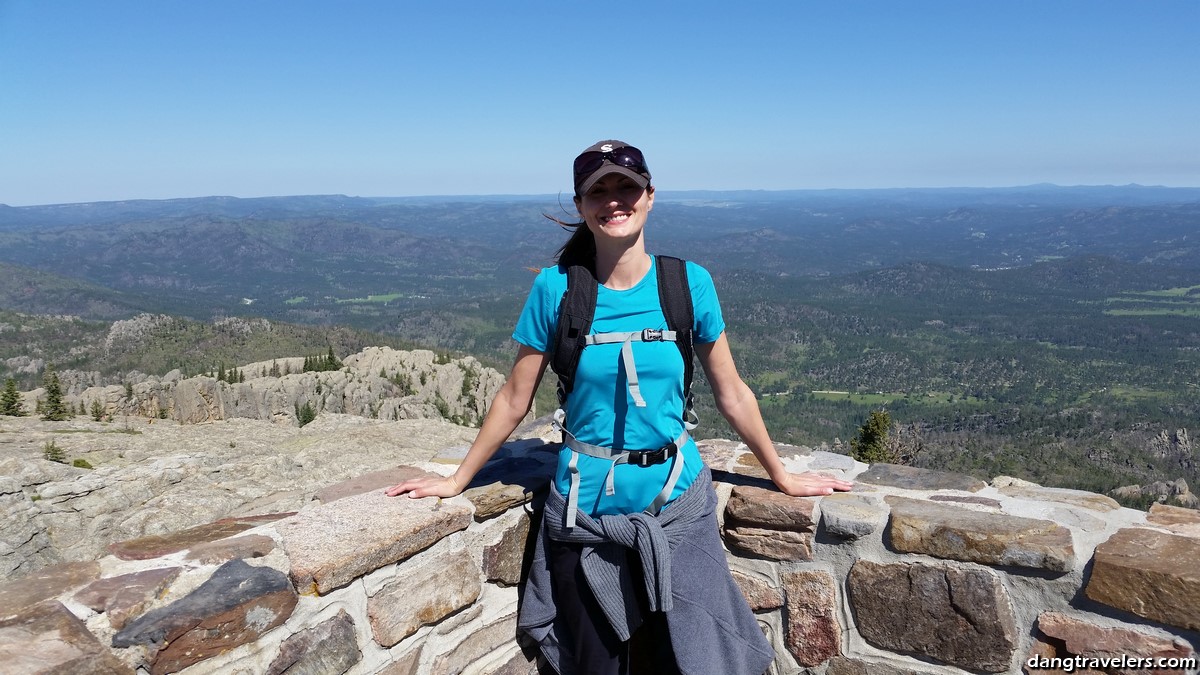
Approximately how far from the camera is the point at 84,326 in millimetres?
111062

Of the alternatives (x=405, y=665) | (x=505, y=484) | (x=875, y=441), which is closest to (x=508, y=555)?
(x=505, y=484)

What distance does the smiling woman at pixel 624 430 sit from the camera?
2.78 m

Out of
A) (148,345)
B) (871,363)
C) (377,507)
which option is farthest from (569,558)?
(871,363)

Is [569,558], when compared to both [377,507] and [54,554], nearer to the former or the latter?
[377,507]

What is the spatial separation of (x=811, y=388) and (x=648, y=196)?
13851 cm

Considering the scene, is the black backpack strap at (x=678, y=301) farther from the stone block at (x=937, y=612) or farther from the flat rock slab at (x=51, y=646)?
the flat rock slab at (x=51, y=646)

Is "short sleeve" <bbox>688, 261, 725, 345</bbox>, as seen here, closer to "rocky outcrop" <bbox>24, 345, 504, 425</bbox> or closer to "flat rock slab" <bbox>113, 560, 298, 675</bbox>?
"flat rock slab" <bbox>113, 560, 298, 675</bbox>

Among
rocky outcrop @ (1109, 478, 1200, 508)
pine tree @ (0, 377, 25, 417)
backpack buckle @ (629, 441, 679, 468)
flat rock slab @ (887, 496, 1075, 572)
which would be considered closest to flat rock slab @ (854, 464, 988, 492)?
flat rock slab @ (887, 496, 1075, 572)

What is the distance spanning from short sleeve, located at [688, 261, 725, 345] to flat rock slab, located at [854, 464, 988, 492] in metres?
1.47

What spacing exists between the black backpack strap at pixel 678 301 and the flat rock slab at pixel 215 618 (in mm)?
1745

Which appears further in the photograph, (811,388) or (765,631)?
(811,388)

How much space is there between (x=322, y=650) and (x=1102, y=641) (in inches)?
120

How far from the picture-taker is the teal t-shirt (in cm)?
278

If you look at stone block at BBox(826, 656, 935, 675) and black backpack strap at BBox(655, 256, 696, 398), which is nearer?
black backpack strap at BBox(655, 256, 696, 398)
